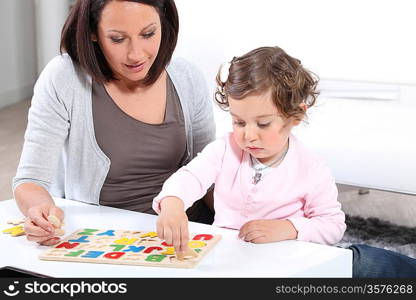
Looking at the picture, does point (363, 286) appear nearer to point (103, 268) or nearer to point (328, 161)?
point (103, 268)

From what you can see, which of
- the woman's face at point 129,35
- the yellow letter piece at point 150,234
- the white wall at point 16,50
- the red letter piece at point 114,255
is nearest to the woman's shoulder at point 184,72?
the woman's face at point 129,35

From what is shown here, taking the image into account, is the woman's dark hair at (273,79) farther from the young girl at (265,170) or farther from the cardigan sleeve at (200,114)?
the cardigan sleeve at (200,114)

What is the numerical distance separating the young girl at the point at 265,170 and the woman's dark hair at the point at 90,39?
0.80 ft

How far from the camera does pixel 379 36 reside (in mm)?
2432

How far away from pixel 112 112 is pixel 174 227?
19.1 inches

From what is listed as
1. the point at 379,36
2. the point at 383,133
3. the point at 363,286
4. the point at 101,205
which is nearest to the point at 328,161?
the point at 383,133

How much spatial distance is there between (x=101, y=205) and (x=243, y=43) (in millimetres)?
1152

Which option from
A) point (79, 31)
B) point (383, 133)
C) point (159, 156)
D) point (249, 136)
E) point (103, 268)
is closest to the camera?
point (103, 268)

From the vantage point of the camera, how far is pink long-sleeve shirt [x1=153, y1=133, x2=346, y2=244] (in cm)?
137

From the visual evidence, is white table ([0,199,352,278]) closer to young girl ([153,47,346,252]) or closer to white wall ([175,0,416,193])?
young girl ([153,47,346,252])

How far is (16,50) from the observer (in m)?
4.25

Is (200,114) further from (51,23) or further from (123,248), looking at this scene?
(51,23)

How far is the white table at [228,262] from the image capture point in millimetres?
1147

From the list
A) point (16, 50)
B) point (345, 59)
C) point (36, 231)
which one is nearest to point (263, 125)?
point (36, 231)
